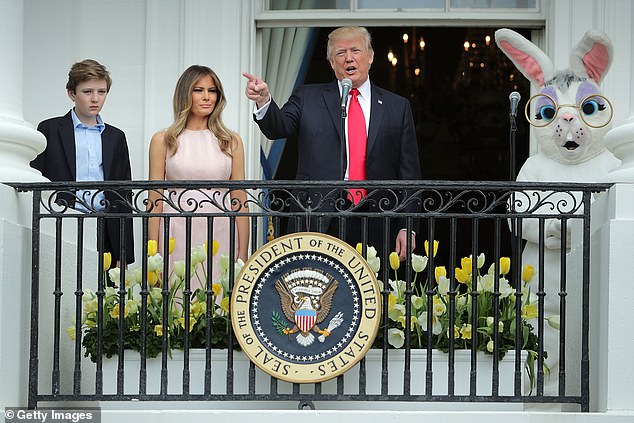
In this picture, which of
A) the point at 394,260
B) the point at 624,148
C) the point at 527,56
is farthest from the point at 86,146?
the point at 624,148

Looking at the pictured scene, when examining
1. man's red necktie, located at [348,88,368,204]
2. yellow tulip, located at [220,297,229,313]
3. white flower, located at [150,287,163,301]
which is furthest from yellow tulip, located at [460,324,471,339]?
man's red necktie, located at [348,88,368,204]

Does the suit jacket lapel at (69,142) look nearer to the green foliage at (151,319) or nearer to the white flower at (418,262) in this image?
the green foliage at (151,319)

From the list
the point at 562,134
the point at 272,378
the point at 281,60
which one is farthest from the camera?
the point at 281,60

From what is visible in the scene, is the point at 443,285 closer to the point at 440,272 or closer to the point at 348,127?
the point at 440,272

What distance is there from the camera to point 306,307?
6.40 m

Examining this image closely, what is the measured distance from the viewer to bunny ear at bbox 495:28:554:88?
880 centimetres

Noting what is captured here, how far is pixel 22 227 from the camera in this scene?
21.7 ft

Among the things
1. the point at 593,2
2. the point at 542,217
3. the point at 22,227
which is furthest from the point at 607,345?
the point at 593,2

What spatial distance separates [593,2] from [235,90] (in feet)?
7.82

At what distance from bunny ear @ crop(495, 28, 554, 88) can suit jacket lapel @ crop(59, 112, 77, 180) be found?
2603 millimetres

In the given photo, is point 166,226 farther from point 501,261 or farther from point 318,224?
point 501,261

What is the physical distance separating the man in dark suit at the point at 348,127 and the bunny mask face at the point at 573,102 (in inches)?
38.8

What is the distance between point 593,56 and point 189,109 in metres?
2.42

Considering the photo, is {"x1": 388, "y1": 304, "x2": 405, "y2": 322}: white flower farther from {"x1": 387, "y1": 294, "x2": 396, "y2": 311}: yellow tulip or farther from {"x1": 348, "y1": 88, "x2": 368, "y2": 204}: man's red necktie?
{"x1": 348, "y1": 88, "x2": 368, "y2": 204}: man's red necktie
